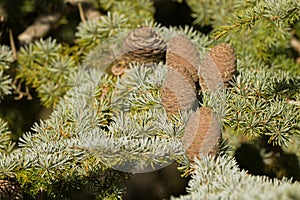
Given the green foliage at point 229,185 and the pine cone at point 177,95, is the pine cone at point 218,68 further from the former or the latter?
the green foliage at point 229,185

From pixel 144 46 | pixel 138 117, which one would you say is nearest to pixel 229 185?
pixel 138 117

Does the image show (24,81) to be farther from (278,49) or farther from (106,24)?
(278,49)

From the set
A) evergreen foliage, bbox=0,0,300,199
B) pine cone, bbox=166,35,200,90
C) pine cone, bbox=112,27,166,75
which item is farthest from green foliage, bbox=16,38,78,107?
pine cone, bbox=166,35,200,90

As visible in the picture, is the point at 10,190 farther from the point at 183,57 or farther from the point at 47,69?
the point at 47,69

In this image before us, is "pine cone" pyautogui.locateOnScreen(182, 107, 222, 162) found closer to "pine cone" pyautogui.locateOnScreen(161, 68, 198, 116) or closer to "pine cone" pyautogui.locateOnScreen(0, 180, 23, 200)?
"pine cone" pyautogui.locateOnScreen(161, 68, 198, 116)

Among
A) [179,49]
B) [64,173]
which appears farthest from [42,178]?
[179,49]

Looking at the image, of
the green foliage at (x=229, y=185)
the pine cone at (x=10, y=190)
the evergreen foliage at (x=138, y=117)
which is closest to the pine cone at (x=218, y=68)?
the evergreen foliage at (x=138, y=117)

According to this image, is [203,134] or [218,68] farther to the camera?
[218,68]
